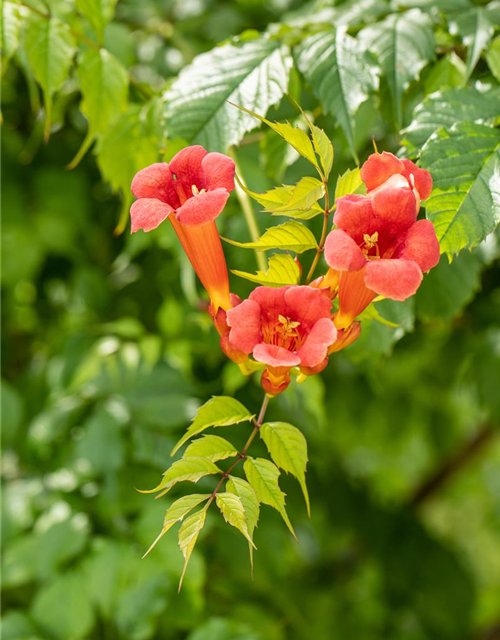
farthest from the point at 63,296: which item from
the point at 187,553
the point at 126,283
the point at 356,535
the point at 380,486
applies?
the point at 380,486

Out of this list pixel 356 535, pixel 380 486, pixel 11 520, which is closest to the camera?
pixel 11 520

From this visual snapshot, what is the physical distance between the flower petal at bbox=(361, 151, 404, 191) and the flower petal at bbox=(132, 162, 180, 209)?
197 millimetres

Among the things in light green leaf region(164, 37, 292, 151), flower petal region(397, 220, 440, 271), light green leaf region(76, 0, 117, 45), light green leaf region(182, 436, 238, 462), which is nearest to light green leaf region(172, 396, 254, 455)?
light green leaf region(182, 436, 238, 462)

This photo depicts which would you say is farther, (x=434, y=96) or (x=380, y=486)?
(x=380, y=486)

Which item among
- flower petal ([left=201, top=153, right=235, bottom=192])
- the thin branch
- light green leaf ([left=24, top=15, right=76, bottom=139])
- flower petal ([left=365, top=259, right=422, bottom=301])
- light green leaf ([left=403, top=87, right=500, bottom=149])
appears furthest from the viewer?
the thin branch

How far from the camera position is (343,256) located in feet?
1.76

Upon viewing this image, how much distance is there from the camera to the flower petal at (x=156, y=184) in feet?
2.14

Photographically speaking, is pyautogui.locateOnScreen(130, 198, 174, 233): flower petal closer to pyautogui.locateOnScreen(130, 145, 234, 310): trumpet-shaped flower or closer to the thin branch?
pyautogui.locateOnScreen(130, 145, 234, 310): trumpet-shaped flower

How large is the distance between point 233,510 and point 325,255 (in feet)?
0.77

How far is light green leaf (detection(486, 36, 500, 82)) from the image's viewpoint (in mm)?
866

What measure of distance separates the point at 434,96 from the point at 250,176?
1.30 feet

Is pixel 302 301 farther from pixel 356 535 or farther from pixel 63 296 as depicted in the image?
pixel 356 535

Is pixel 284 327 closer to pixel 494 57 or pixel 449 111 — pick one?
pixel 449 111

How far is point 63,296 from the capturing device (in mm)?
1856
